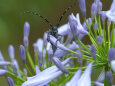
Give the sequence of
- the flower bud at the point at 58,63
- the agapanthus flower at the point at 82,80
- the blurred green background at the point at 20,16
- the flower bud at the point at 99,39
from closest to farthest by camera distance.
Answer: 1. the agapanthus flower at the point at 82,80
2. the flower bud at the point at 58,63
3. the flower bud at the point at 99,39
4. the blurred green background at the point at 20,16

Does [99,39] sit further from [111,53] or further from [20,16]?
[20,16]

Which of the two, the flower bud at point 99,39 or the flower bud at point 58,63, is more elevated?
the flower bud at point 99,39

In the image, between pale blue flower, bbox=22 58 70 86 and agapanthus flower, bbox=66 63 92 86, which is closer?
agapanthus flower, bbox=66 63 92 86

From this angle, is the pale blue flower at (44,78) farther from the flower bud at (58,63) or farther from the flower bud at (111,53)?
the flower bud at (111,53)

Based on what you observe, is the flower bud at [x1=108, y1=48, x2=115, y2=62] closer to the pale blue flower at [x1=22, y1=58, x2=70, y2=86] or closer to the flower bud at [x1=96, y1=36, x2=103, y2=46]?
the flower bud at [x1=96, y1=36, x2=103, y2=46]

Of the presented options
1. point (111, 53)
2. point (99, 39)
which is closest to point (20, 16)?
point (99, 39)

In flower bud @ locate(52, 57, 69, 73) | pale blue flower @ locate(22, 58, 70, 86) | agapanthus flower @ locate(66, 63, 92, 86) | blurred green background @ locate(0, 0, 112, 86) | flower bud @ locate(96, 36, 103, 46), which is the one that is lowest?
agapanthus flower @ locate(66, 63, 92, 86)

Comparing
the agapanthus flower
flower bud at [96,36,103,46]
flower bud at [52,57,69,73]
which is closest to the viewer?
the agapanthus flower

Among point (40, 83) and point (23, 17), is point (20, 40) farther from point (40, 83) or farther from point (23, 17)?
point (40, 83)

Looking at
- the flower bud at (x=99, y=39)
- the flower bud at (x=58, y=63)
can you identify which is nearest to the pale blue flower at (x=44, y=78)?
the flower bud at (x=58, y=63)

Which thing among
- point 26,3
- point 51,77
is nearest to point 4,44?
point 26,3

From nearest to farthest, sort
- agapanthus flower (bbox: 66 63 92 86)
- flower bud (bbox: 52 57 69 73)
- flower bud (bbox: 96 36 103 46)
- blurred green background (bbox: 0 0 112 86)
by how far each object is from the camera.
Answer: agapanthus flower (bbox: 66 63 92 86)
flower bud (bbox: 52 57 69 73)
flower bud (bbox: 96 36 103 46)
blurred green background (bbox: 0 0 112 86)

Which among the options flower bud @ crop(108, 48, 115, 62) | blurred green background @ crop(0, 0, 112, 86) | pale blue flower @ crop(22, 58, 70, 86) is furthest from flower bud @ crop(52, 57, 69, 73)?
blurred green background @ crop(0, 0, 112, 86)
